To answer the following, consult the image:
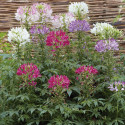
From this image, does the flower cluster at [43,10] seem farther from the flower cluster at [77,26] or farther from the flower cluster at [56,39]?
the flower cluster at [56,39]

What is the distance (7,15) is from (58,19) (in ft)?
4.74

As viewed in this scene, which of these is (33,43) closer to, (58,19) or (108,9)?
(58,19)

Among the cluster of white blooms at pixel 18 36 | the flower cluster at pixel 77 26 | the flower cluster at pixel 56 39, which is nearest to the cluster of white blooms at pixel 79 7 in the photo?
the flower cluster at pixel 77 26

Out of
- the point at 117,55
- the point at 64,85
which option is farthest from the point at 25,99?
the point at 117,55

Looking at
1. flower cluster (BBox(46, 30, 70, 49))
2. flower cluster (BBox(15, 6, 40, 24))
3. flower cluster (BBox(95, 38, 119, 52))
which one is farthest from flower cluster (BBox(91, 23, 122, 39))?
flower cluster (BBox(15, 6, 40, 24))

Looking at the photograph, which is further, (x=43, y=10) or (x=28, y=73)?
(x=43, y=10)

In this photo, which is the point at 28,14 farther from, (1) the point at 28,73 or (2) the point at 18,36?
(1) the point at 28,73

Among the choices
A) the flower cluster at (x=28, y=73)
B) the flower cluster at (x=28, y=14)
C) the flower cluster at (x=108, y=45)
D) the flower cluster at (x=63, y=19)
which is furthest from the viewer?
the flower cluster at (x=63, y=19)

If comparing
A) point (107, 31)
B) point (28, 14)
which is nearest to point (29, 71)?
point (28, 14)

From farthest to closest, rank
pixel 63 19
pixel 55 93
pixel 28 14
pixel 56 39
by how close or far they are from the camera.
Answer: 1. pixel 63 19
2. pixel 28 14
3. pixel 56 39
4. pixel 55 93

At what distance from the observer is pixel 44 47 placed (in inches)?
122

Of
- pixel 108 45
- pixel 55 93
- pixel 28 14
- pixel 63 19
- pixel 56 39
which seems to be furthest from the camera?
pixel 63 19

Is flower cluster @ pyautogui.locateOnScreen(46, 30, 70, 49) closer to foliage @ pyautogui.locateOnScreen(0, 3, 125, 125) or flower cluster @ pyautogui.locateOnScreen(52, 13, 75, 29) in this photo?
foliage @ pyautogui.locateOnScreen(0, 3, 125, 125)

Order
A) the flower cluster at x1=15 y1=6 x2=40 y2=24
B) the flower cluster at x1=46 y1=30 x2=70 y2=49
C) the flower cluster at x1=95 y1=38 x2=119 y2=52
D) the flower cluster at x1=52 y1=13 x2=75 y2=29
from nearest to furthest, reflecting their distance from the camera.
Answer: the flower cluster at x1=46 y1=30 x2=70 y2=49 → the flower cluster at x1=95 y1=38 x2=119 y2=52 → the flower cluster at x1=15 y1=6 x2=40 y2=24 → the flower cluster at x1=52 y1=13 x2=75 y2=29
